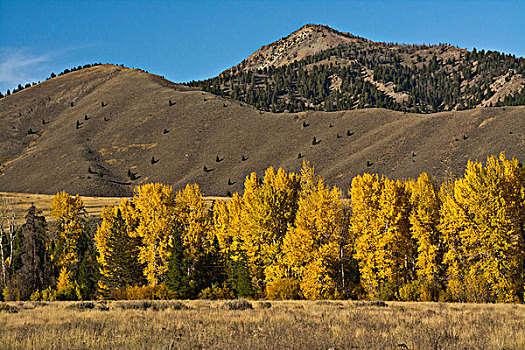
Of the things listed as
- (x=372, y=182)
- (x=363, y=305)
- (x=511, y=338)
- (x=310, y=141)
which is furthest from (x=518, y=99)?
(x=511, y=338)

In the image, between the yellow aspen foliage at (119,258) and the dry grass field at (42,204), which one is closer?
the yellow aspen foliage at (119,258)

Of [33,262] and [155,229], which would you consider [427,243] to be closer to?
[155,229]

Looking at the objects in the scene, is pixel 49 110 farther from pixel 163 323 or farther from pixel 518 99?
pixel 163 323

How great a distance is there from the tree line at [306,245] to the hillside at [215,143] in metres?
59.1

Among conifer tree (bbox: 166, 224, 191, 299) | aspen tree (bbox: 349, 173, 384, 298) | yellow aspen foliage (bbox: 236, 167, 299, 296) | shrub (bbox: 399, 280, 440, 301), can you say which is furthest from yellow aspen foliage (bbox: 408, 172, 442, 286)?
conifer tree (bbox: 166, 224, 191, 299)

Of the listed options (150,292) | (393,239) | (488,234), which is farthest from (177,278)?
(488,234)

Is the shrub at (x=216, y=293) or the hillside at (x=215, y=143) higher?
the hillside at (x=215, y=143)

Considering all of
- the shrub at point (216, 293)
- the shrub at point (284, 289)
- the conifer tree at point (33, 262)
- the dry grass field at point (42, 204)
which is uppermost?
the dry grass field at point (42, 204)

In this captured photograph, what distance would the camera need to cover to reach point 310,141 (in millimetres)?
140375

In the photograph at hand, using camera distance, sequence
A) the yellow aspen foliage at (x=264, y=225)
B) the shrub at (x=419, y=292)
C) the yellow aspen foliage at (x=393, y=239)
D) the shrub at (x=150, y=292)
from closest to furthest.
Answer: the shrub at (x=419, y=292) < the yellow aspen foliage at (x=393, y=239) < the yellow aspen foliage at (x=264, y=225) < the shrub at (x=150, y=292)

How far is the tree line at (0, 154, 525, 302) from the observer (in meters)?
36.2

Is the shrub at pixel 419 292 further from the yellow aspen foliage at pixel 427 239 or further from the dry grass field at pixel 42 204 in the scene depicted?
the dry grass field at pixel 42 204

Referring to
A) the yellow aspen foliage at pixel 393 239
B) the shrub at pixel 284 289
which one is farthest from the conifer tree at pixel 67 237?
the yellow aspen foliage at pixel 393 239

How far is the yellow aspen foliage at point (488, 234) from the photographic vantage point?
34781mm
